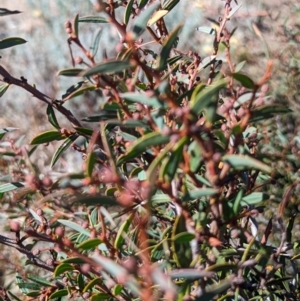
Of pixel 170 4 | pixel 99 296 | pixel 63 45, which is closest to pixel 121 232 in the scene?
pixel 99 296

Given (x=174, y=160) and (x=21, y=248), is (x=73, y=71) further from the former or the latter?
(x=21, y=248)

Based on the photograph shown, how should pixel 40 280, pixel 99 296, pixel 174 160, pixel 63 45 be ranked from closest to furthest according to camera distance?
1. pixel 174 160
2. pixel 99 296
3. pixel 40 280
4. pixel 63 45

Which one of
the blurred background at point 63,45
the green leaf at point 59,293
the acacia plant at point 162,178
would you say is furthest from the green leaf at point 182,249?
the blurred background at point 63,45

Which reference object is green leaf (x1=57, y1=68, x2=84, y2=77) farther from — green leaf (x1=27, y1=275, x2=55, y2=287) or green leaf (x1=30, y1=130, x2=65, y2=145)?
green leaf (x1=27, y1=275, x2=55, y2=287)

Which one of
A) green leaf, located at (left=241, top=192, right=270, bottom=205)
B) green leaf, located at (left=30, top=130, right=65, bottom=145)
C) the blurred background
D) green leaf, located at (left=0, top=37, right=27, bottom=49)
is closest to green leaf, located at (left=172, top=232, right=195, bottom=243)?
green leaf, located at (left=241, top=192, right=270, bottom=205)

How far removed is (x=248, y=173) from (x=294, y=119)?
1.32 metres

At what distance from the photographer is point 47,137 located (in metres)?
0.97

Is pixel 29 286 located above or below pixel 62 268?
below

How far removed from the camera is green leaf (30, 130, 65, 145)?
0.94 meters

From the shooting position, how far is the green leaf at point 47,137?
3.10 feet

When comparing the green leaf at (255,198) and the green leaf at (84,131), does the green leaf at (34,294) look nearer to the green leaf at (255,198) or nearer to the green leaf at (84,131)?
the green leaf at (84,131)

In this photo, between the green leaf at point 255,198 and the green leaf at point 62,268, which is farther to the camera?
the green leaf at point 62,268

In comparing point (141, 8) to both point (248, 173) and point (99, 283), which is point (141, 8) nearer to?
point (248, 173)

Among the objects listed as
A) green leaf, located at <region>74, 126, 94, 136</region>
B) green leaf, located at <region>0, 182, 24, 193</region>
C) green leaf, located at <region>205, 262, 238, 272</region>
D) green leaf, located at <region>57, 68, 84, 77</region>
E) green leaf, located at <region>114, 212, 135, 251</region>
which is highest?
green leaf, located at <region>57, 68, 84, 77</region>
